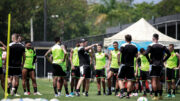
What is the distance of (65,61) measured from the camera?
53.9 ft

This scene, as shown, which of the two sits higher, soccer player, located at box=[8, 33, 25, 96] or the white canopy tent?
the white canopy tent

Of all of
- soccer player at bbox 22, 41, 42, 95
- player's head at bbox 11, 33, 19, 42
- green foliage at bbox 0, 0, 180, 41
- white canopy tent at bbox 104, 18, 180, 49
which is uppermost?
green foliage at bbox 0, 0, 180, 41

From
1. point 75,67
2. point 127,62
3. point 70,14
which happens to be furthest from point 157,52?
point 70,14

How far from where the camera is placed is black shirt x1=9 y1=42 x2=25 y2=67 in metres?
15.9

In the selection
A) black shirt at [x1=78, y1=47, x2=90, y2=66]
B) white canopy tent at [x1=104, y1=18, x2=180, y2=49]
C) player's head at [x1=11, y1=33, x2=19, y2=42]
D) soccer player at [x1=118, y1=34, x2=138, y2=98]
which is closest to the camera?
player's head at [x1=11, y1=33, x2=19, y2=42]

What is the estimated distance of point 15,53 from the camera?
15961 millimetres

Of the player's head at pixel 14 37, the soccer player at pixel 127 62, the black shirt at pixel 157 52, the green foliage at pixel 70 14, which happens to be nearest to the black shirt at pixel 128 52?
the soccer player at pixel 127 62

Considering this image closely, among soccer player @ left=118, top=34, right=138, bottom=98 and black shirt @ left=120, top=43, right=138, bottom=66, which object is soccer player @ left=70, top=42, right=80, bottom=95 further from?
black shirt @ left=120, top=43, right=138, bottom=66

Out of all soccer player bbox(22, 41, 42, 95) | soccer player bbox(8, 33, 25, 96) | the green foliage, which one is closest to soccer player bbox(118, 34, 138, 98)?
soccer player bbox(8, 33, 25, 96)

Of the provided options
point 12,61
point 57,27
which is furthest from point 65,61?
point 57,27

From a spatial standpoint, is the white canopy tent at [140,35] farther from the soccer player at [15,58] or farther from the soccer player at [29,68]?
the soccer player at [15,58]

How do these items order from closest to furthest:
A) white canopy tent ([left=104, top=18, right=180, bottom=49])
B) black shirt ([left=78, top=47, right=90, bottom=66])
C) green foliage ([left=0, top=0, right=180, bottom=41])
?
1. black shirt ([left=78, top=47, right=90, bottom=66])
2. white canopy tent ([left=104, top=18, right=180, bottom=49])
3. green foliage ([left=0, top=0, right=180, bottom=41])

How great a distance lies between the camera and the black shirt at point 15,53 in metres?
15.9

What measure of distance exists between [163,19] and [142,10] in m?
57.6
